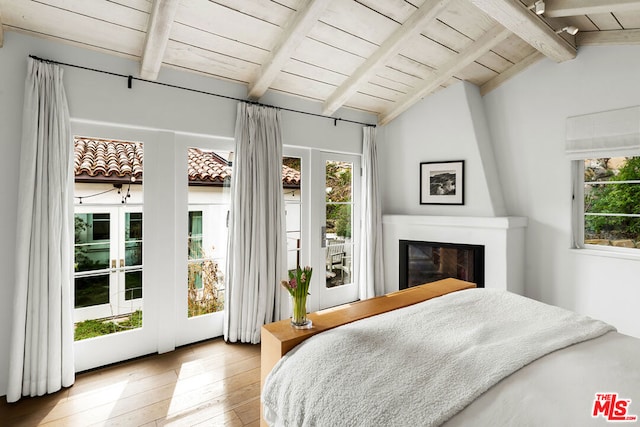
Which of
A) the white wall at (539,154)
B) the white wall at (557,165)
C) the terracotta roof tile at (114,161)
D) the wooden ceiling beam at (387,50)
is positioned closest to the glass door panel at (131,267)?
the terracotta roof tile at (114,161)

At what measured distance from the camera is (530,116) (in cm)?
339

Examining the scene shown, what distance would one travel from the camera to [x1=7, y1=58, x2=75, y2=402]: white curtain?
2.09m

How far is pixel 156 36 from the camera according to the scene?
86.1 inches

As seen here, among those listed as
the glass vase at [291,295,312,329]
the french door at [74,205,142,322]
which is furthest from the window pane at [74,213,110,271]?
the glass vase at [291,295,312,329]

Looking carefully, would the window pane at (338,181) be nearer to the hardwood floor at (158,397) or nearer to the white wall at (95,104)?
the white wall at (95,104)

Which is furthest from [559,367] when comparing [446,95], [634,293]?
[446,95]

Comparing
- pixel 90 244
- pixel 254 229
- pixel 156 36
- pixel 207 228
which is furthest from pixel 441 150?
pixel 90 244

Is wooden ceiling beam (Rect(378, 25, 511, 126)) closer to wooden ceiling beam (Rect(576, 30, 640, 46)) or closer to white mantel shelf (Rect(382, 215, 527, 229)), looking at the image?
wooden ceiling beam (Rect(576, 30, 640, 46))

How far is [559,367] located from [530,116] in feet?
9.62

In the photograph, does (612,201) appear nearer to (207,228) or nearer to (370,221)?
(370,221)

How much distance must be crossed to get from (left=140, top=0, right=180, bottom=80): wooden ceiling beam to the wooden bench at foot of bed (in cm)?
194

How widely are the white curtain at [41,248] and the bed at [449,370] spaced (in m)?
1.62

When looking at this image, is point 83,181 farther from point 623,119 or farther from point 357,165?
point 623,119

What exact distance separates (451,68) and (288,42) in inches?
66.3
